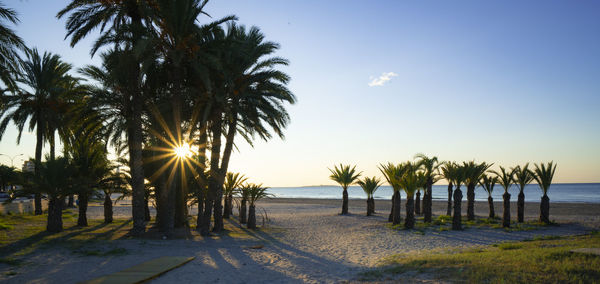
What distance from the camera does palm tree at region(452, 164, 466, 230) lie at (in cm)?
1791

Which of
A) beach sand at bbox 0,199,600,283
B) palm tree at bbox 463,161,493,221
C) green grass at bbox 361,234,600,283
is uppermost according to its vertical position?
palm tree at bbox 463,161,493,221

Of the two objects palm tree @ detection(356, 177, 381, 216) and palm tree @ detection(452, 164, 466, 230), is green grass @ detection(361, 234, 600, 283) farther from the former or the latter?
palm tree @ detection(356, 177, 381, 216)

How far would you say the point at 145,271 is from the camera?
27.2ft

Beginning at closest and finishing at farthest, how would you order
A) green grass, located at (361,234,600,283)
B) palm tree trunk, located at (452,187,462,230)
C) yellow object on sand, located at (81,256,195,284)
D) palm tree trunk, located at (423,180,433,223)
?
green grass, located at (361,234,600,283)
yellow object on sand, located at (81,256,195,284)
palm tree trunk, located at (452,187,462,230)
palm tree trunk, located at (423,180,433,223)

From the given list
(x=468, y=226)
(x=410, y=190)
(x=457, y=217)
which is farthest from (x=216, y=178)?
(x=468, y=226)

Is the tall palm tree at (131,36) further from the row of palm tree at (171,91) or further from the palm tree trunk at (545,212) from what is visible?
the palm tree trunk at (545,212)

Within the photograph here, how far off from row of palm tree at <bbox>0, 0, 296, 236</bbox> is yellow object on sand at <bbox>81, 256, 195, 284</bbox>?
16.9 ft

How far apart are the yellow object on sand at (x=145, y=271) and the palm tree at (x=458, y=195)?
14.1 meters

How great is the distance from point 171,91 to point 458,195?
16.7 metres

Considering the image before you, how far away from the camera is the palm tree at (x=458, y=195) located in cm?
1791

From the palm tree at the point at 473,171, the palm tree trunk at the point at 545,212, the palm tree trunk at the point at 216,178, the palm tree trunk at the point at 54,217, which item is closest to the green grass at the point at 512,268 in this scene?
the palm tree trunk at the point at 216,178

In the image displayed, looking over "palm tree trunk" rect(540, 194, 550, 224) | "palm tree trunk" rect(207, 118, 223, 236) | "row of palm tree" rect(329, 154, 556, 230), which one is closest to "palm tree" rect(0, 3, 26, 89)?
"palm tree trunk" rect(207, 118, 223, 236)

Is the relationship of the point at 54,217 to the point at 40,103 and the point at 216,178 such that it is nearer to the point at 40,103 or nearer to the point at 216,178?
the point at 216,178

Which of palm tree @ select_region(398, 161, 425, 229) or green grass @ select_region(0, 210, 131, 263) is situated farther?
palm tree @ select_region(398, 161, 425, 229)
